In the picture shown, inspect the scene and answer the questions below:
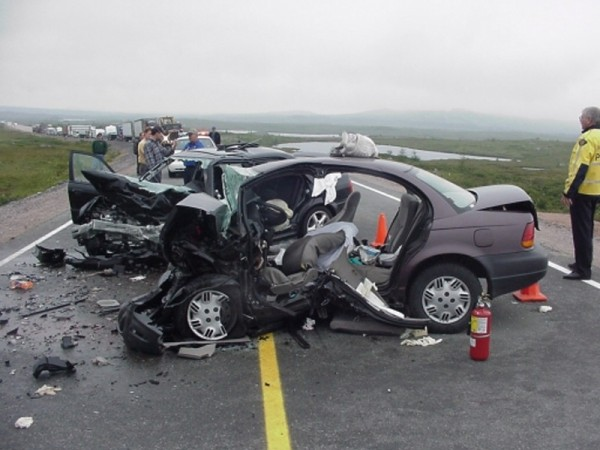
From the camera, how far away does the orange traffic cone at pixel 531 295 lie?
682cm

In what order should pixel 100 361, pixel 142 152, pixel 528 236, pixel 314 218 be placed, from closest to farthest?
pixel 100 361 → pixel 528 236 → pixel 314 218 → pixel 142 152

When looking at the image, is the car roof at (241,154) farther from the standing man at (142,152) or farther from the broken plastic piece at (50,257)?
the standing man at (142,152)

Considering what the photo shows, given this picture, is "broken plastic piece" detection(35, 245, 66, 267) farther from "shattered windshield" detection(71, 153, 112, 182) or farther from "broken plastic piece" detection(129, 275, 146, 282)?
"broken plastic piece" detection(129, 275, 146, 282)

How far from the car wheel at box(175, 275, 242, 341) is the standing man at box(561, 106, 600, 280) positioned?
4378 mm

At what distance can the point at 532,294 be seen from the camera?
6.89 meters

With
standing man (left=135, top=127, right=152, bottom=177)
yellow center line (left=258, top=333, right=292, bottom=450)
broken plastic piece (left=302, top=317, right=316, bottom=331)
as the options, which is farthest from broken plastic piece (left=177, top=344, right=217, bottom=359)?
standing man (left=135, top=127, right=152, bottom=177)

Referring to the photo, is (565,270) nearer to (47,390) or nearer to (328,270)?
(328,270)

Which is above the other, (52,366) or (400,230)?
(400,230)

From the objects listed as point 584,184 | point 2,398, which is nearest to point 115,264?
point 2,398

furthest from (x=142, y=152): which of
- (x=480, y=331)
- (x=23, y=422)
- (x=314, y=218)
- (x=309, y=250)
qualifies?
(x=480, y=331)

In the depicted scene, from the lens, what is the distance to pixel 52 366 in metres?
4.93

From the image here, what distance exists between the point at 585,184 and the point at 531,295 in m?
1.63

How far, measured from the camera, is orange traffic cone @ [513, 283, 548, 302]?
268 inches

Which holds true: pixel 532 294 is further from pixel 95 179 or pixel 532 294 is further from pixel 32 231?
pixel 32 231
